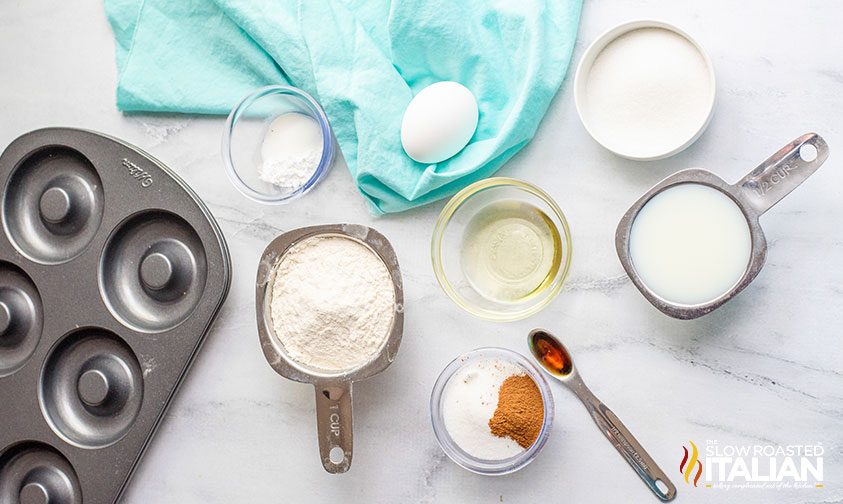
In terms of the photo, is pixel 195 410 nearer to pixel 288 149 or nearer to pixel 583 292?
pixel 288 149

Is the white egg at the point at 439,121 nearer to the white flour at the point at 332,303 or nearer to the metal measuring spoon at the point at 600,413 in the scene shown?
the white flour at the point at 332,303

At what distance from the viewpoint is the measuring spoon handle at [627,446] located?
4.56 feet

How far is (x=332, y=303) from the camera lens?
135cm

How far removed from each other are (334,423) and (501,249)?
419mm

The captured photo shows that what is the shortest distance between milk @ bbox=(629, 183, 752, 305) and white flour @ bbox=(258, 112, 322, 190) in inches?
23.0

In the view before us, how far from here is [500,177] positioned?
1.43 meters

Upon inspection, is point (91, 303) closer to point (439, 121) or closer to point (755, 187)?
point (439, 121)

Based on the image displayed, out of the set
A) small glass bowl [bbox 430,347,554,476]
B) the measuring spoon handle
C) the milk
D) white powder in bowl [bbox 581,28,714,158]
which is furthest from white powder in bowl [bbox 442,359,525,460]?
white powder in bowl [bbox 581,28,714,158]

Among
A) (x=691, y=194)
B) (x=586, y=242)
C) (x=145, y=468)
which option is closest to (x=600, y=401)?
(x=586, y=242)

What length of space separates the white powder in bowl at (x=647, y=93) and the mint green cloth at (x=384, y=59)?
8 cm

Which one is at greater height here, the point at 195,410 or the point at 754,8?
the point at 754,8

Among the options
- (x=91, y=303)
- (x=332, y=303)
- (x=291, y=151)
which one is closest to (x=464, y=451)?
(x=332, y=303)

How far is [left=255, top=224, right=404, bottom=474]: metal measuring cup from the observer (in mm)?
1344

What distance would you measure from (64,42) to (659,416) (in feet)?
4.34
